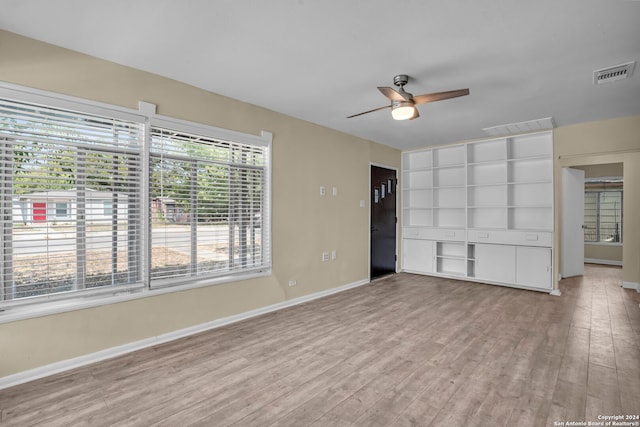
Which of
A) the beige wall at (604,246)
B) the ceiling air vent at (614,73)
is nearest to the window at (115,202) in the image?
the ceiling air vent at (614,73)

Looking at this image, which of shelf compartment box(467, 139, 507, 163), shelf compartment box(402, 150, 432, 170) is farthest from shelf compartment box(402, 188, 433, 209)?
shelf compartment box(467, 139, 507, 163)

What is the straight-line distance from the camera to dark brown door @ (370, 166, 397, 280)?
5.92 meters

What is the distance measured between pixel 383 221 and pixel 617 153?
3.64 metres

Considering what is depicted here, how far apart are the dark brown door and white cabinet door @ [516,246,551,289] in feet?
7.24

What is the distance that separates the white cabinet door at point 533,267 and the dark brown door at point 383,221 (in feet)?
7.24

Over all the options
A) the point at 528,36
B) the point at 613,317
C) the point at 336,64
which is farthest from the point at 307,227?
the point at 613,317

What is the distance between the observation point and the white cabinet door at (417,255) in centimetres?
627

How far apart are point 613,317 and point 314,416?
4.12 m

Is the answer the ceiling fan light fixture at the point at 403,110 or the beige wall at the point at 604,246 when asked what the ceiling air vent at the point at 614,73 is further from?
the beige wall at the point at 604,246

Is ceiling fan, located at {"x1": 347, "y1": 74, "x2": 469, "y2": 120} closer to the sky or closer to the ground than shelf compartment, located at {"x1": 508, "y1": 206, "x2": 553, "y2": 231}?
closer to the sky

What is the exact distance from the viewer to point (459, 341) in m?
3.17

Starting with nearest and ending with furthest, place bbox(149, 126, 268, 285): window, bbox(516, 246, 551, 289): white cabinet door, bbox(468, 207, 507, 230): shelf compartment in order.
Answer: bbox(149, 126, 268, 285): window → bbox(516, 246, 551, 289): white cabinet door → bbox(468, 207, 507, 230): shelf compartment

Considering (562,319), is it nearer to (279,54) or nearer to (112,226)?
(279,54)

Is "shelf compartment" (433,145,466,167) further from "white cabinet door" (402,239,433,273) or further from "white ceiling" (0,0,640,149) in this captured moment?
"white ceiling" (0,0,640,149)
